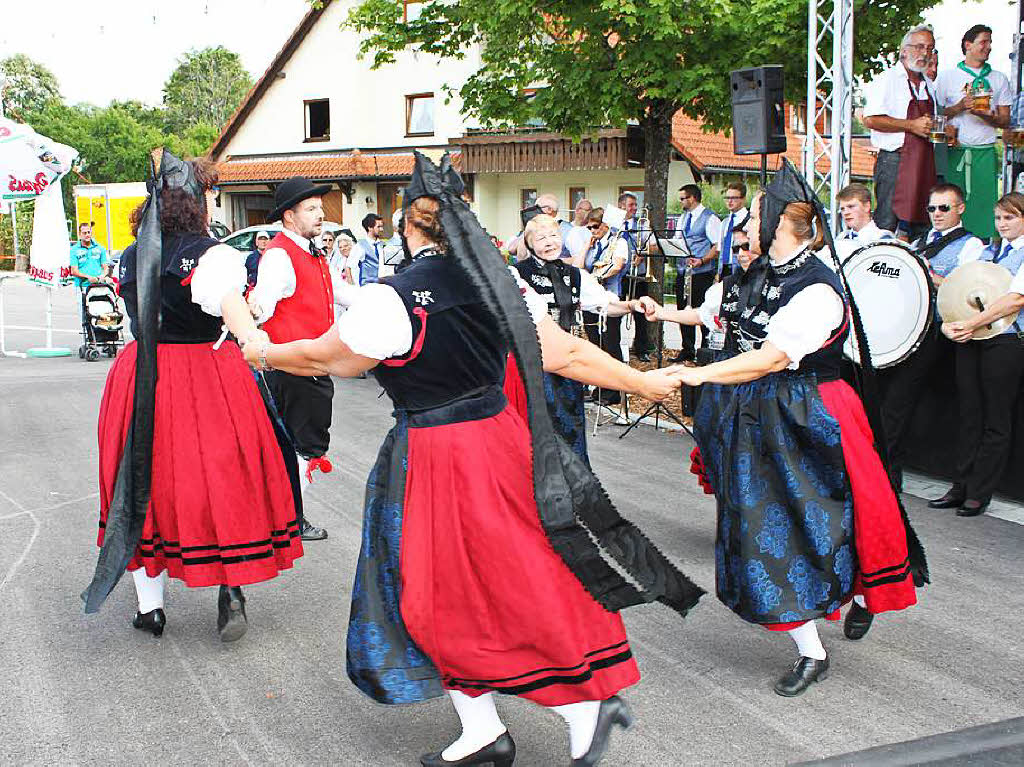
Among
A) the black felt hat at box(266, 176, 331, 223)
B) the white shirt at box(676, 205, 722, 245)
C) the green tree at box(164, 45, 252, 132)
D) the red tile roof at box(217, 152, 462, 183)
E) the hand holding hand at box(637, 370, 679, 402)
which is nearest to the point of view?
the hand holding hand at box(637, 370, 679, 402)

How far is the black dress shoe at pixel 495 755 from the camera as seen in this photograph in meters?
3.16

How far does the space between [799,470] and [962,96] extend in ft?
20.3

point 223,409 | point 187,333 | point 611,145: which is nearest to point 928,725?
point 223,409

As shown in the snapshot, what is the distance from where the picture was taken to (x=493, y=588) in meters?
2.90

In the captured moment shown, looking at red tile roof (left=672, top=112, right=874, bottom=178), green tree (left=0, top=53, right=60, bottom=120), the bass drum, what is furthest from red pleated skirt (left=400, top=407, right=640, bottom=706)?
green tree (left=0, top=53, right=60, bottom=120)

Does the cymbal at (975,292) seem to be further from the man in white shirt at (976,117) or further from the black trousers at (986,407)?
the man in white shirt at (976,117)

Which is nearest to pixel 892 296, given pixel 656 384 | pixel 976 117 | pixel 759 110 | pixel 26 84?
pixel 759 110

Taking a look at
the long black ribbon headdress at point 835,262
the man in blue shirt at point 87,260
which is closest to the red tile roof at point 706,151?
the man in blue shirt at point 87,260

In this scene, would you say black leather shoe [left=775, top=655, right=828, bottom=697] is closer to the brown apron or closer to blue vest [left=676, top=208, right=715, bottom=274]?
the brown apron

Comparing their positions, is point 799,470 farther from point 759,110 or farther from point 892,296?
point 759,110

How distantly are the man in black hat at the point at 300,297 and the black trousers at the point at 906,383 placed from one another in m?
3.60

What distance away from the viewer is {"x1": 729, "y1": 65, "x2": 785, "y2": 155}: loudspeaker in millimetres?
8281

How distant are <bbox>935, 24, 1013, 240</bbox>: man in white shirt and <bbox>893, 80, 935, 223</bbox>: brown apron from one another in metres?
0.26

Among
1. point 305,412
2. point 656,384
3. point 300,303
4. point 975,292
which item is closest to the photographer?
point 656,384
